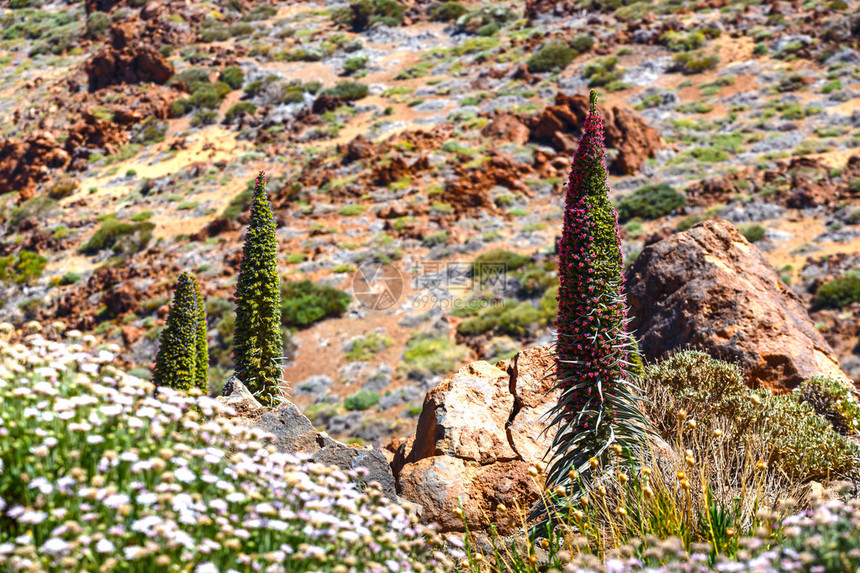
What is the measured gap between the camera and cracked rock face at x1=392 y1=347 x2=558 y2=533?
561 cm

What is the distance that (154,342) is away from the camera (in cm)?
2219

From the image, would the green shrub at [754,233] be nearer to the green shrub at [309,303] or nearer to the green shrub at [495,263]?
the green shrub at [495,263]

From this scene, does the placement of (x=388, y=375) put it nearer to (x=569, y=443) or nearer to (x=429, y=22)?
(x=569, y=443)

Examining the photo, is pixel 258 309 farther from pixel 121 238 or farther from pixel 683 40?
pixel 683 40

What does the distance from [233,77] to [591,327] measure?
149ft

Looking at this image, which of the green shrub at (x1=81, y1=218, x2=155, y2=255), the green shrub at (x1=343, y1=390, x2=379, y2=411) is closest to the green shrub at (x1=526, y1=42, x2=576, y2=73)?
the green shrub at (x1=81, y1=218, x2=155, y2=255)

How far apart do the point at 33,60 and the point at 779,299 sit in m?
61.1

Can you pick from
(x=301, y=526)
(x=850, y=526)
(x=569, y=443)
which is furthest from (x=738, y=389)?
(x=301, y=526)

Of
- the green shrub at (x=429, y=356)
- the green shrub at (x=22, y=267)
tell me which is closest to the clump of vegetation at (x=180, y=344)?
the green shrub at (x=429, y=356)

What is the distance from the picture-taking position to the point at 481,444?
609cm

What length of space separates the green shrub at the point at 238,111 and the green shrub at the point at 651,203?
24.7m

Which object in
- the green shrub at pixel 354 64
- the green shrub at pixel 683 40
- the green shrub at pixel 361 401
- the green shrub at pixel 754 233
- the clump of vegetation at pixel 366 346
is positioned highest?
the green shrub at pixel 354 64

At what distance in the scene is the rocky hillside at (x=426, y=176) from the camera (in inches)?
704

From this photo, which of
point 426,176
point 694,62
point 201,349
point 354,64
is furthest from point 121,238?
point 694,62
